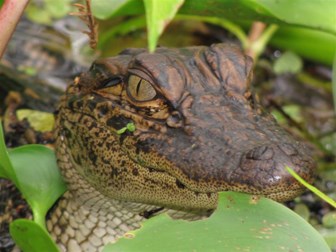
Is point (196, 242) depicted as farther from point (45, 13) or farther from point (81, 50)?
point (45, 13)

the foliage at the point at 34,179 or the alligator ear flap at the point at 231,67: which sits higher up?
the alligator ear flap at the point at 231,67

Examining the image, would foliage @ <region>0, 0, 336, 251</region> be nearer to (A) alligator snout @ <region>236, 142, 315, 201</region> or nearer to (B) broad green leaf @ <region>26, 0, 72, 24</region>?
(A) alligator snout @ <region>236, 142, 315, 201</region>

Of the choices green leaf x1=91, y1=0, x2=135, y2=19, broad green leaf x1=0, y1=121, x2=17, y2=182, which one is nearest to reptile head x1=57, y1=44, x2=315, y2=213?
green leaf x1=91, y1=0, x2=135, y2=19

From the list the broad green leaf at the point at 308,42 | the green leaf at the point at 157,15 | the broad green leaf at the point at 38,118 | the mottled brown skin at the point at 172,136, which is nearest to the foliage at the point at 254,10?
the green leaf at the point at 157,15

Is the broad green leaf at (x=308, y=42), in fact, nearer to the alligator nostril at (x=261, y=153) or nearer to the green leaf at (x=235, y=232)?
the alligator nostril at (x=261, y=153)

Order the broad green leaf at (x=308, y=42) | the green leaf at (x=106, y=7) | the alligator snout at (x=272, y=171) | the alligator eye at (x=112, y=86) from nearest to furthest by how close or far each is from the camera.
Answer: the alligator snout at (x=272, y=171), the alligator eye at (x=112, y=86), the green leaf at (x=106, y=7), the broad green leaf at (x=308, y=42)

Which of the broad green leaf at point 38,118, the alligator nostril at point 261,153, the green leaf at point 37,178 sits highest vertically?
the alligator nostril at point 261,153
